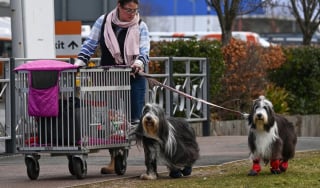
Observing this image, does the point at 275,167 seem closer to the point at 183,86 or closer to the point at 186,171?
the point at 186,171

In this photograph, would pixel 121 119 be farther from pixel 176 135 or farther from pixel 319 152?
pixel 319 152

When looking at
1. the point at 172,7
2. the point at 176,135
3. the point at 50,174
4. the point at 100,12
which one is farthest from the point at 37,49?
the point at 172,7

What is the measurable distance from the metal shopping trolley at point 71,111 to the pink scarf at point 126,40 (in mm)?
239

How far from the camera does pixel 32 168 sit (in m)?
11.3

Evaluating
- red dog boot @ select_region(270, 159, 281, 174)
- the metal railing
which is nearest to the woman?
red dog boot @ select_region(270, 159, 281, 174)

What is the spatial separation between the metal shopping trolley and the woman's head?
23.4 inches

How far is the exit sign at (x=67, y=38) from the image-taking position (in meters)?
18.4

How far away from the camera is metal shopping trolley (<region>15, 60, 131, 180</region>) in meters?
11.0

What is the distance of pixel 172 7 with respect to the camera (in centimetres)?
6275

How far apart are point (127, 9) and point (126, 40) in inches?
14.3

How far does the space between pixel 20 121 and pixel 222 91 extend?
34.3 feet

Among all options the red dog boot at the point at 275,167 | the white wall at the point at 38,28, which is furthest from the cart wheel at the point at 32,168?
the white wall at the point at 38,28

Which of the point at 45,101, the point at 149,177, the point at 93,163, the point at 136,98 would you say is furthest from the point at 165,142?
the point at 93,163

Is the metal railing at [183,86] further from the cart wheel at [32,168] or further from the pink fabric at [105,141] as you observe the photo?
the cart wheel at [32,168]
